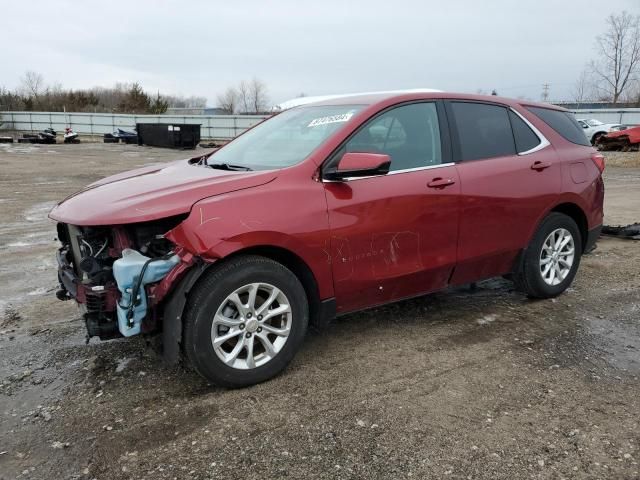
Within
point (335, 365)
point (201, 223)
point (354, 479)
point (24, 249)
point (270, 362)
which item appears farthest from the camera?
point (24, 249)

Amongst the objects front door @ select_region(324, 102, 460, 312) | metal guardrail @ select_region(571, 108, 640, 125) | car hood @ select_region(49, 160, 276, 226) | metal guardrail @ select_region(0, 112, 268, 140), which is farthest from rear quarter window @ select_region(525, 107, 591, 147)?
metal guardrail @ select_region(0, 112, 268, 140)

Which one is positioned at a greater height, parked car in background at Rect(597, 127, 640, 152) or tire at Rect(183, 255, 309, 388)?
parked car in background at Rect(597, 127, 640, 152)

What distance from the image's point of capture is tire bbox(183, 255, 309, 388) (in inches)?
122

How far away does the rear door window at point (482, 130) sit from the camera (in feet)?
13.9

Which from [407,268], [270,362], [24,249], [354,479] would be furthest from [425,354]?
[24,249]

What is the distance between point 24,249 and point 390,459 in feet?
19.4

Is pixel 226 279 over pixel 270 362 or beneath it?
over

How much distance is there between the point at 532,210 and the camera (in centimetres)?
454

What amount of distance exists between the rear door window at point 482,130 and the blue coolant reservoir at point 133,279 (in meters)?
2.38

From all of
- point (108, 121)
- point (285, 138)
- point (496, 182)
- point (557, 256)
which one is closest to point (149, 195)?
point (285, 138)

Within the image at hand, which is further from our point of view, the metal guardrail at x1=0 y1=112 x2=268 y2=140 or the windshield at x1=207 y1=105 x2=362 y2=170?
the metal guardrail at x1=0 y1=112 x2=268 y2=140

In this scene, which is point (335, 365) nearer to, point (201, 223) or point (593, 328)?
point (201, 223)

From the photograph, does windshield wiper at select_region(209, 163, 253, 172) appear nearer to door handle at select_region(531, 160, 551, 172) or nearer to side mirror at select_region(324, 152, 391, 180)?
side mirror at select_region(324, 152, 391, 180)

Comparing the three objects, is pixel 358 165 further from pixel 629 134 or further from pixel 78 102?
pixel 78 102
